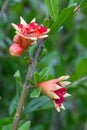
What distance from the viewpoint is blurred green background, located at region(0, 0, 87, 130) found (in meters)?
1.70

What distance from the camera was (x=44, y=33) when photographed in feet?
3.20

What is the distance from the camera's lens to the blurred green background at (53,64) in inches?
67.1

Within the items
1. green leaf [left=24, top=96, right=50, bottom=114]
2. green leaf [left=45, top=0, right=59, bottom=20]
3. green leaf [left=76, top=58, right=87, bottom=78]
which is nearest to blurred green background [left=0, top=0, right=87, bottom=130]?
green leaf [left=76, top=58, right=87, bottom=78]

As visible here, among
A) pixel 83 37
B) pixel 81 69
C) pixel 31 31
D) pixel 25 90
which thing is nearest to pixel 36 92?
pixel 25 90

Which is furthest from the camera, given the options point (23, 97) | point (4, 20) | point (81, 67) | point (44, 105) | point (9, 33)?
point (9, 33)

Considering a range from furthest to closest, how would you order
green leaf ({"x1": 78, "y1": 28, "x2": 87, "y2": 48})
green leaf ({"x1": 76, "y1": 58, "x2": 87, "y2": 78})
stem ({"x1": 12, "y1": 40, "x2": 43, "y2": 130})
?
green leaf ({"x1": 78, "y1": 28, "x2": 87, "y2": 48})
green leaf ({"x1": 76, "y1": 58, "x2": 87, "y2": 78})
stem ({"x1": 12, "y1": 40, "x2": 43, "y2": 130})

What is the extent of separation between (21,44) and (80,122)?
3.78 ft

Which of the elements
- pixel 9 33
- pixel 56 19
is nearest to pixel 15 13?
pixel 9 33

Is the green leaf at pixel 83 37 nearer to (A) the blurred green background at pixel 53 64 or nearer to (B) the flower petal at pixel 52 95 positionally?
(A) the blurred green background at pixel 53 64

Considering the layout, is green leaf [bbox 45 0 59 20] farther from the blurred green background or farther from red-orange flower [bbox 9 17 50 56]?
the blurred green background

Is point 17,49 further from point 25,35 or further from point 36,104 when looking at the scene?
point 36,104

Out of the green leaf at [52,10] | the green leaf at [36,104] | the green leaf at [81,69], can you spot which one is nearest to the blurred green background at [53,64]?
the green leaf at [81,69]

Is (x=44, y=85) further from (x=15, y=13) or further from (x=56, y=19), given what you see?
(x=15, y=13)

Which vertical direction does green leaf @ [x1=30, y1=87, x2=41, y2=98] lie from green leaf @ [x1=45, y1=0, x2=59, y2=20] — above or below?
below
